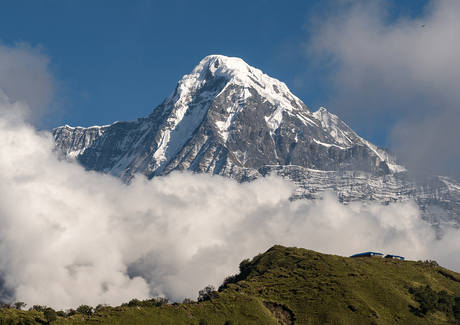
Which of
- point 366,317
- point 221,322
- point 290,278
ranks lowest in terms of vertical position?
point 221,322

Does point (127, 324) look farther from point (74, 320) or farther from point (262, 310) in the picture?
point (262, 310)

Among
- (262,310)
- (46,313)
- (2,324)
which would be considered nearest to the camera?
(2,324)

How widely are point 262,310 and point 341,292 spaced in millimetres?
28450

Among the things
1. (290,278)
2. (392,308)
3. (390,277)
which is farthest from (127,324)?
(390,277)

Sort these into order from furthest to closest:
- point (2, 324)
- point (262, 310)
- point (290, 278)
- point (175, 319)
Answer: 1. point (290, 278)
2. point (262, 310)
3. point (175, 319)
4. point (2, 324)

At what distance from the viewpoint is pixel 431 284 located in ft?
637

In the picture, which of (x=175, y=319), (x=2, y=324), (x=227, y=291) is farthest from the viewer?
(x=227, y=291)

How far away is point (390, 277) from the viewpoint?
196m

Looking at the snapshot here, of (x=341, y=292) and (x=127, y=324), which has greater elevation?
(x=341, y=292)

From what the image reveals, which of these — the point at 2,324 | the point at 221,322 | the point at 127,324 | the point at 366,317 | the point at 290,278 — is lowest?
the point at 2,324

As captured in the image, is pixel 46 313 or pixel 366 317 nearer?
pixel 46 313

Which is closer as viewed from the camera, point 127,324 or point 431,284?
point 127,324

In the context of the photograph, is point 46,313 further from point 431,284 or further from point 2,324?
point 431,284

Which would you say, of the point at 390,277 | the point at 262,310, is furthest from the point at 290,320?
the point at 390,277
